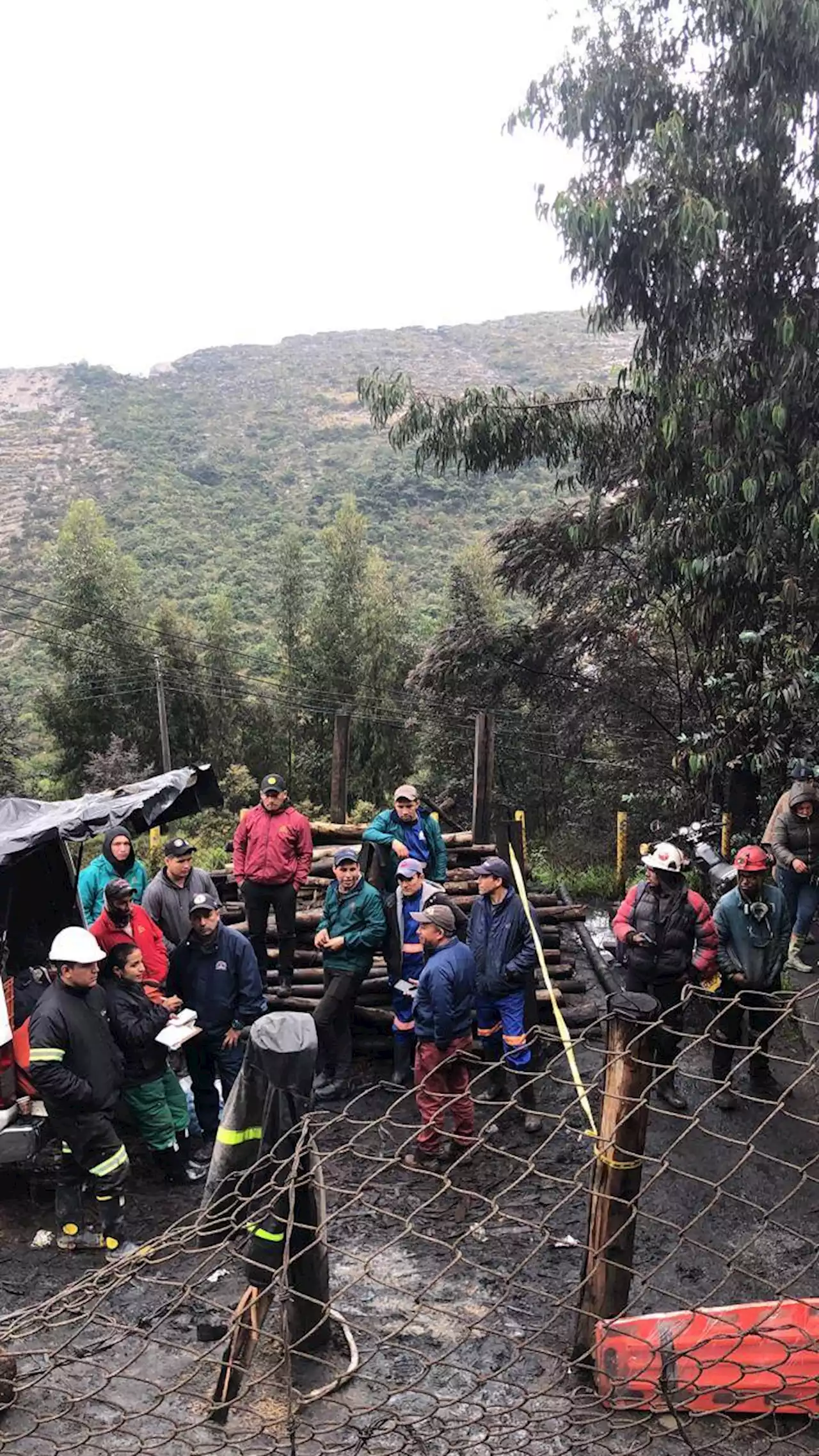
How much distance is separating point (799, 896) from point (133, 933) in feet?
17.6

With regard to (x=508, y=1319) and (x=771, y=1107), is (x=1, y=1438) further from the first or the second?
(x=771, y=1107)

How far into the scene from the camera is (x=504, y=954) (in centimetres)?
651

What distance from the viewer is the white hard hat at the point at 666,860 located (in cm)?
655

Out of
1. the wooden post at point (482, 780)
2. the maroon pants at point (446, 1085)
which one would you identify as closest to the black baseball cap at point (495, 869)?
the maroon pants at point (446, 1085)

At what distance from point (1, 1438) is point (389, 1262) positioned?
96.9 inches

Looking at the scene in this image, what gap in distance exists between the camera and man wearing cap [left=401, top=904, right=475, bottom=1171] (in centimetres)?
586

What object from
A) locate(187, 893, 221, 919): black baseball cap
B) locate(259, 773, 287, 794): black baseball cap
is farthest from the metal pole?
locate(187, 893, 221, 919): black baseball cap

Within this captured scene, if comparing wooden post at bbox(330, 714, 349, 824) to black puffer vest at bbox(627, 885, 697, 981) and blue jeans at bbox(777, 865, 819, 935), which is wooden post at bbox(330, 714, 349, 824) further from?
black puffer vest at bbox(627, 885, 697, 981)

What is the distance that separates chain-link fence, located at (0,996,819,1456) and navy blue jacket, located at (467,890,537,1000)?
0.94 m

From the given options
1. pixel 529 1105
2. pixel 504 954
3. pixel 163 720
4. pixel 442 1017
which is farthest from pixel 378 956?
pixel 163 720

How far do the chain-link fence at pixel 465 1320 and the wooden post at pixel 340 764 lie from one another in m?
4.91

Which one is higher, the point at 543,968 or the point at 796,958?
the point at 543,968

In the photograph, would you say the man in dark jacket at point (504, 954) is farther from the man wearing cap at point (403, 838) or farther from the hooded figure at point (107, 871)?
the hooded figure at point (107, 871)

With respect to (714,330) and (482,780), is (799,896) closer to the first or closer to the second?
(482,780)
